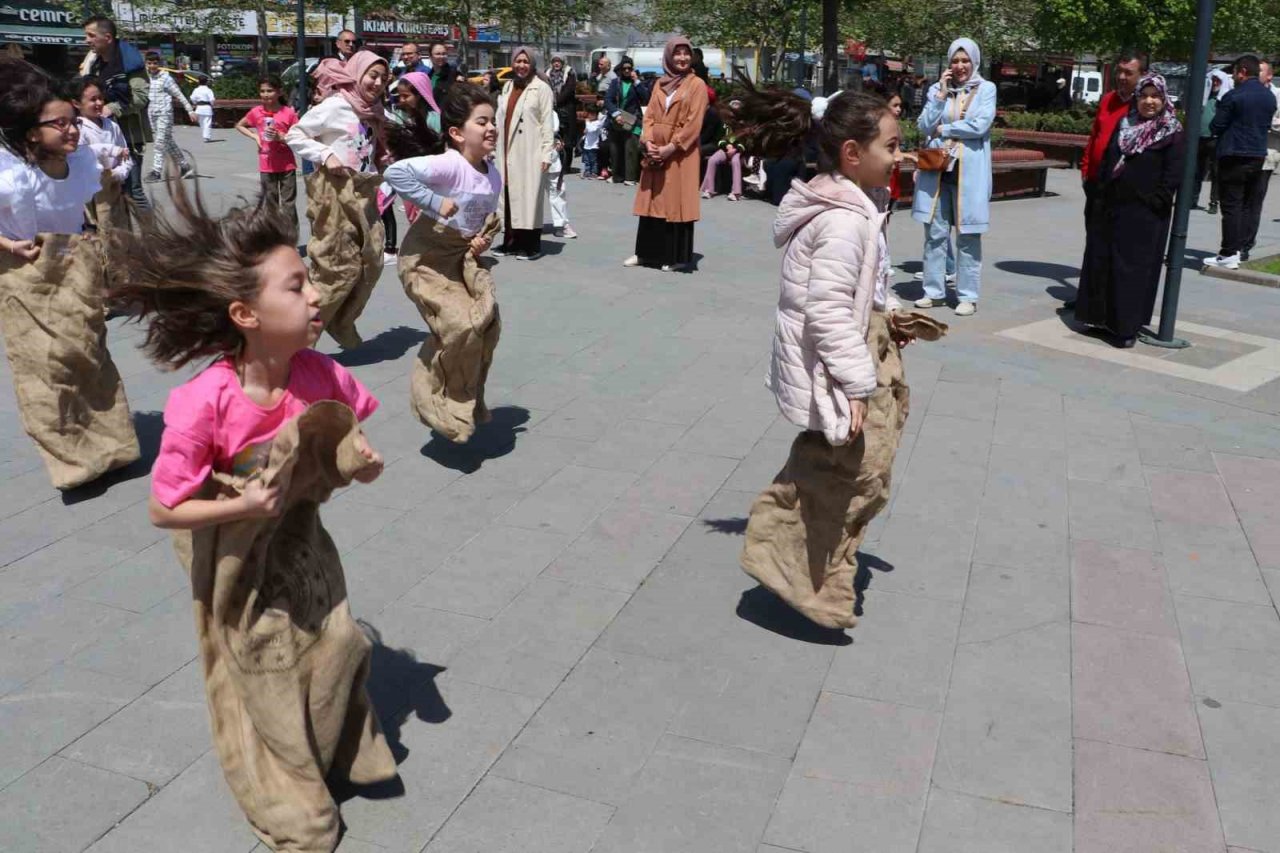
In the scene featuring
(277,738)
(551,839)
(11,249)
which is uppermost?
(11,249)

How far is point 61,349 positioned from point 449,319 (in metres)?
1.67

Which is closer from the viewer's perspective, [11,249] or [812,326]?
[812,326]

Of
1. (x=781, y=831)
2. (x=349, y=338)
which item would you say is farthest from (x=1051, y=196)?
(x=781, y=831)

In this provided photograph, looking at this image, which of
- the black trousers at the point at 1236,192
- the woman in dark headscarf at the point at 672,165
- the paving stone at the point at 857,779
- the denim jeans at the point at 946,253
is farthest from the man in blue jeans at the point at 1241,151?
the paving stone at the point at 857,779

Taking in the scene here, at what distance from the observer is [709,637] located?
4.29m

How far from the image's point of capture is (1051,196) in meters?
16.9

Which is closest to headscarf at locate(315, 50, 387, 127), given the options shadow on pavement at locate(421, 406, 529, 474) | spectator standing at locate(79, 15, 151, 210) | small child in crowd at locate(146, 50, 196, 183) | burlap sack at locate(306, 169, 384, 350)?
burlap sack at locate(306, 169, 384, 350)

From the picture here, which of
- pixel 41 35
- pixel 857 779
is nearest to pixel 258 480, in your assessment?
pixel 857 779

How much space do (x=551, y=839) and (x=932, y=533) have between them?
261cm

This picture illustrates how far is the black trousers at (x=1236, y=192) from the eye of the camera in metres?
11.1

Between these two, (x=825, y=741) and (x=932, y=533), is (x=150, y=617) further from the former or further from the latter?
(x=932, y=533)

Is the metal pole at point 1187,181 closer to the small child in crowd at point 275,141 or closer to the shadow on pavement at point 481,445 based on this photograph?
the shadow on pavement at point 481,445

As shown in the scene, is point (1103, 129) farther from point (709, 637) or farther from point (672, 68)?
point (709, 637)

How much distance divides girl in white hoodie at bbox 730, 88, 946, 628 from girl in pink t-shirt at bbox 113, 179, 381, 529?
158 cm
